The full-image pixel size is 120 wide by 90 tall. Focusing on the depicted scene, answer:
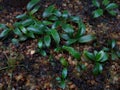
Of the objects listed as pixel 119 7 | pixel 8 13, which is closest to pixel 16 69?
pixel 8 13

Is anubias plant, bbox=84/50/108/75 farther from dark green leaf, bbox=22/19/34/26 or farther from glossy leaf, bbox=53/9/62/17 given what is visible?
dark green leaf, bbox=22/19/34/26

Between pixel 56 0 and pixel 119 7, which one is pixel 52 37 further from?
pixel 119 7

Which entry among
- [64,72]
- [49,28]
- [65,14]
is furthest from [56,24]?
[64,72]

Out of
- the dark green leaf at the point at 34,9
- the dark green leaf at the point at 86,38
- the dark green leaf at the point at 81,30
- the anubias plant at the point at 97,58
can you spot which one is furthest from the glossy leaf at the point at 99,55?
the dark green leaf at the point at 34,9

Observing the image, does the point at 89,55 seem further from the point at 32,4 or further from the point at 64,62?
the point at 32,4

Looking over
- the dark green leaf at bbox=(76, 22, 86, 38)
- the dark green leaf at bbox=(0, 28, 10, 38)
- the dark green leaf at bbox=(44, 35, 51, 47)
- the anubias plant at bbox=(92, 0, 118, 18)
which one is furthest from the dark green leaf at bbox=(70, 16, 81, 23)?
the dark green leaf at bbox=(0, 28, 10, 38)

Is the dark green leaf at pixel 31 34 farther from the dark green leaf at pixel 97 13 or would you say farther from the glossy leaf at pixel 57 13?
the dark green leaf at pixel 97 13
